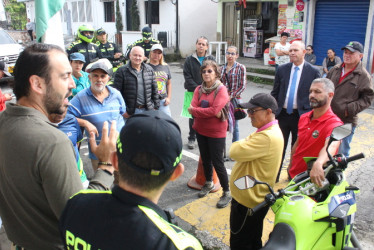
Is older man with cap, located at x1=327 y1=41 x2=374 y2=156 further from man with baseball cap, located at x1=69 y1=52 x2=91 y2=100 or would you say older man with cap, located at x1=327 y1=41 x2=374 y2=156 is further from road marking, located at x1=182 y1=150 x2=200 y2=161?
man with baseball cap, located at x1=69 y1=52 x2=91 y2=100

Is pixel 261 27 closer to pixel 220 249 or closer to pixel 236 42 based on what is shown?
pixel 236 42

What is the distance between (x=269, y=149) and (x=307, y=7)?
1031cm

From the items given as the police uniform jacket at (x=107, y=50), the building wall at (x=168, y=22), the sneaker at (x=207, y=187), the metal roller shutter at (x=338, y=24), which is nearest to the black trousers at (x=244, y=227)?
the sneaker at (x=207, y=187)

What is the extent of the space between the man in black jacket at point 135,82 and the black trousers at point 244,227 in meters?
2.41

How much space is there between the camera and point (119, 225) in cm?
113

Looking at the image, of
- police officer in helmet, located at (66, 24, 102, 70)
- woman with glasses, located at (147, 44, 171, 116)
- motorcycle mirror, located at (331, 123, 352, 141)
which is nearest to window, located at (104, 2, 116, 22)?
police officer in helmet, located at (66, 24, 102, 70)

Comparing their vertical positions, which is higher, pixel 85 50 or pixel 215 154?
pixel 85 50

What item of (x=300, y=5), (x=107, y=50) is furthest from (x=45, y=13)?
(x=300, y=5)

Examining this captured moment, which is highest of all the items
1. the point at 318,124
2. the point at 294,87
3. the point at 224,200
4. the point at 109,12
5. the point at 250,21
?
the point at 109,12

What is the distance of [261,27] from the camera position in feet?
46.9

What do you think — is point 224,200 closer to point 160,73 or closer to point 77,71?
point 160,73

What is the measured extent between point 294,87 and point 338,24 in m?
7.87

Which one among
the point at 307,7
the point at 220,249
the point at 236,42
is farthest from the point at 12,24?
the point at 220,249

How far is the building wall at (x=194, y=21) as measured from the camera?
53.5 ft
